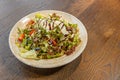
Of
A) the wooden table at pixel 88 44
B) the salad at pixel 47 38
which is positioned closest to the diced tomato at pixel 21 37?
the salad at pixel 47 38

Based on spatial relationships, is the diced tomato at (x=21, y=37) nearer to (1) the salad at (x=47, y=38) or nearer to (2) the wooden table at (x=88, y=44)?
(1) the salad at (x=47, y=38)

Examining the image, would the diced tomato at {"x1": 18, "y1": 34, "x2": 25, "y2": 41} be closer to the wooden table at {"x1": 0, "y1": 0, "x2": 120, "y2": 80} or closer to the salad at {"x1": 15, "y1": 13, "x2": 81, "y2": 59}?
the salad at {"x1": 15, "y1": 13, "x2": 81, "y2": 59}

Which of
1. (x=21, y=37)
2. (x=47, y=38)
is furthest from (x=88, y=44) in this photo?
(x=21, y=37)

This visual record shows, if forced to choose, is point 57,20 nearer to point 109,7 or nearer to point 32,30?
point 32,30

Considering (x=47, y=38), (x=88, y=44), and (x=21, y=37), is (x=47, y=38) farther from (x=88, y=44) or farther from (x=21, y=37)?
(x=88, y=44)

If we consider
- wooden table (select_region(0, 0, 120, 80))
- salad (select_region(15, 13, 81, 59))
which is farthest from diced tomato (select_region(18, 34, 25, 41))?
wooden table (select_region(0, 0, 120, 80))
